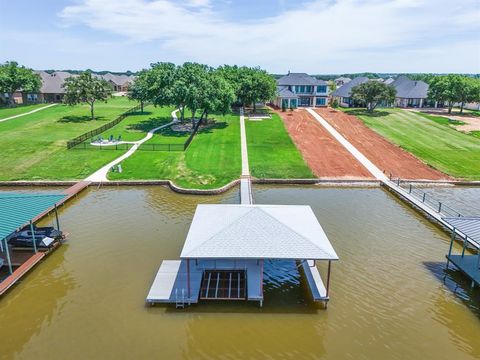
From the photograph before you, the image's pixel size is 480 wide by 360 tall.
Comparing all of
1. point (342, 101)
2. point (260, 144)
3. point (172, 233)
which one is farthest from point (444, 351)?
point (342, 101)

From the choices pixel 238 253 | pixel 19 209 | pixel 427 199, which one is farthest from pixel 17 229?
pixel 427 199

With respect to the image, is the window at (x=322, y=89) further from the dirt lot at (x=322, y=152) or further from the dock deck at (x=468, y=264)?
the dock deck at (x=468, y=264)

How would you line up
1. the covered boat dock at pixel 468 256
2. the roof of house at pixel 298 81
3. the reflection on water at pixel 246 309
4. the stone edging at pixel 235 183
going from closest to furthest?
the reflection on water at pixel 246 309, the covered boat dock at pixel 468 256, the stone edging at pixel 235 183, the roof of house at pixel 298 81

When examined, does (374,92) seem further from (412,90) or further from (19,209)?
(19,209)

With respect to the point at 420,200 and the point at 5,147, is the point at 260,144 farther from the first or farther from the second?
the point at 5,147

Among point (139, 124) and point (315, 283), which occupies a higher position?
point (139, 124)

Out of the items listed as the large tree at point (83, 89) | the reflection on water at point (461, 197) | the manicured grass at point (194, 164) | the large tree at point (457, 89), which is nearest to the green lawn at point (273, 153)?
the manicured grass at point (194, 164)

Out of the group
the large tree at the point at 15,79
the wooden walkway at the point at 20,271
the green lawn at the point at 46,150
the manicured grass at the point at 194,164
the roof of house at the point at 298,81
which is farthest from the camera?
the roof of house at the point at 298,81
